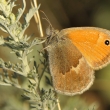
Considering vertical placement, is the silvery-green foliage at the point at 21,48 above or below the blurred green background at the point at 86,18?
above

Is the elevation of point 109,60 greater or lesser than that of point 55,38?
lesser

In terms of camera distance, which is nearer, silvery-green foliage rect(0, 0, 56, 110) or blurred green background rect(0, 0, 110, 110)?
silvery-green foliage rect(0, 0, 56, 110)

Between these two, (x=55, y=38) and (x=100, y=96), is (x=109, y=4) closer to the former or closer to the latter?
(x=100, y=96)

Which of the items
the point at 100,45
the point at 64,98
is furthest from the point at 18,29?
the point at 64,98

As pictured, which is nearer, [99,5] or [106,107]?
[106,107]

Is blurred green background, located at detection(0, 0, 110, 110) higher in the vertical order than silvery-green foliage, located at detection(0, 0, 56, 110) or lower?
lower

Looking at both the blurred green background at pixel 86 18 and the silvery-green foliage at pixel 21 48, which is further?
the blurred green background at pixel 86 18

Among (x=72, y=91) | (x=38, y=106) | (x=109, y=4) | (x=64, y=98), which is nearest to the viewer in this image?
(x=38, y=106)

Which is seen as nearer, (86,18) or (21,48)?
(21,48)

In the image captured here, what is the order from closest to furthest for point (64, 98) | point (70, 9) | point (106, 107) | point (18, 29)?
point (18, 29)
point (64, 98)
point (106, 107)
point (70, 9)

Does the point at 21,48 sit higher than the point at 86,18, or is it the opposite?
the point at 21,48

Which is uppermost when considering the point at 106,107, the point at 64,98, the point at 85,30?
the point at 85,30
